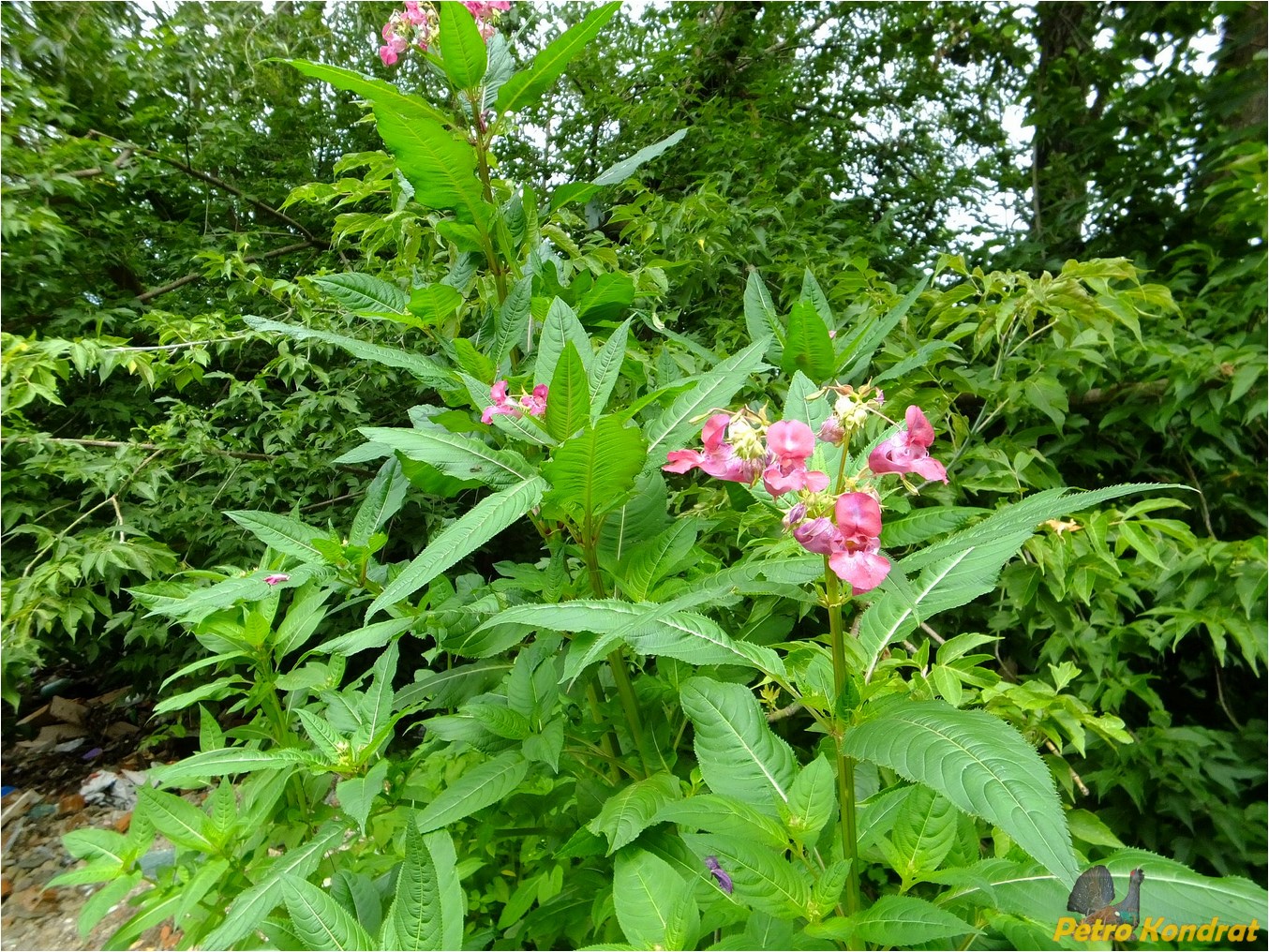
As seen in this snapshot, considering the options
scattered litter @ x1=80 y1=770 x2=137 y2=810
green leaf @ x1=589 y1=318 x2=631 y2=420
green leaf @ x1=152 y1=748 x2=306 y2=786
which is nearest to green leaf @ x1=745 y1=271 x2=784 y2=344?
green leaf @ x1=589 y1=318 x2=631 y2=420

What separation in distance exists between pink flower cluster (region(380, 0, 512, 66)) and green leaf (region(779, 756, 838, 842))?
112 centimetres

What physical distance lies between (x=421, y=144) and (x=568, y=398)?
0.40 metres

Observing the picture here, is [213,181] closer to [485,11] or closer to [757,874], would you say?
[485,11]

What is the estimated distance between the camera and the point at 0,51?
3055mm

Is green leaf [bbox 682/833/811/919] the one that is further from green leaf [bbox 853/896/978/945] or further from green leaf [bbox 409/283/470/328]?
green leaf [bbox 409/283/470/328]

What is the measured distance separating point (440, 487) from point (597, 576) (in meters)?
0.25

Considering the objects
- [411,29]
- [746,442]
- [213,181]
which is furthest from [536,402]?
[213,181]

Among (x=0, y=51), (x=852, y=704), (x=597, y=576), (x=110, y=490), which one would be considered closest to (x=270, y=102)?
(x=0, y=51)

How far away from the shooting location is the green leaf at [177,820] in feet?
3.22

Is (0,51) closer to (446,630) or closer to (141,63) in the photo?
(141,63)

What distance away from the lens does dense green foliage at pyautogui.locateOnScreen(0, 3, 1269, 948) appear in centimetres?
70

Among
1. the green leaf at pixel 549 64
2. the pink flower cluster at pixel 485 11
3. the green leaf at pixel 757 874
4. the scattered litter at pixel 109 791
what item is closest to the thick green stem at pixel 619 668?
the green leaf at pixel 757 874

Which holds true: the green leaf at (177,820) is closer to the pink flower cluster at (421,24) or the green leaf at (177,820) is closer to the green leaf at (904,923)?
the green leaf at (904,923)

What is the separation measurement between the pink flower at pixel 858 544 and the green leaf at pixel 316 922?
0.57m
